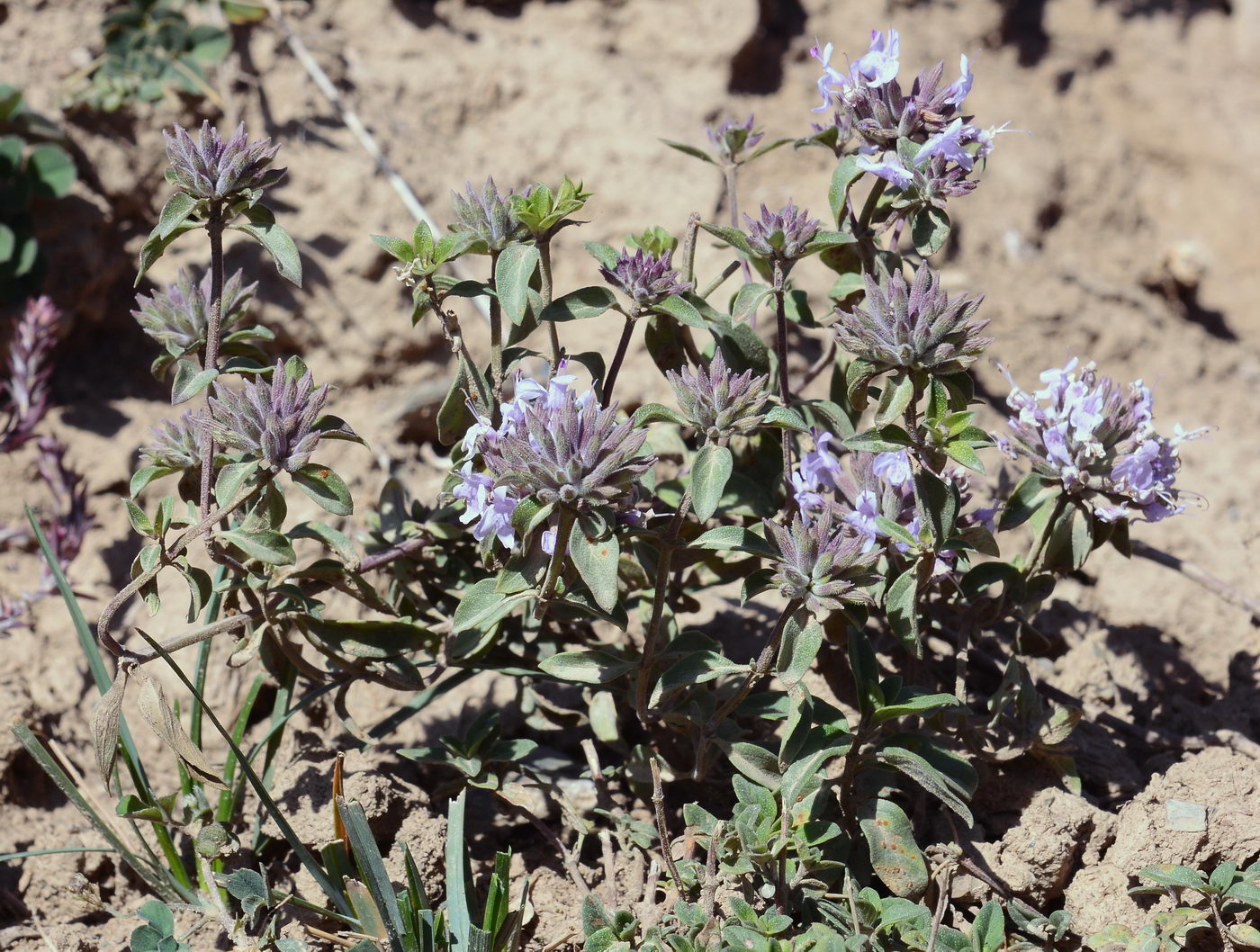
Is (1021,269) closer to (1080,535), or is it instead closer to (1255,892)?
(1080,535)

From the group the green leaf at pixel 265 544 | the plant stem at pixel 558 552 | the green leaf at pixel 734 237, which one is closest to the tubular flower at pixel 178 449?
the green leaf at pixel 265 544

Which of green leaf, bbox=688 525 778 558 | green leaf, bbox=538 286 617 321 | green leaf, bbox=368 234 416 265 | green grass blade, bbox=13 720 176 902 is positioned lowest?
green grass blade, bbox=13 720 176 902

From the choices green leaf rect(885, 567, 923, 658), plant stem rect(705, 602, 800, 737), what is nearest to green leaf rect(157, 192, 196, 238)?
plant stem rect(705, 602, 800, 737)

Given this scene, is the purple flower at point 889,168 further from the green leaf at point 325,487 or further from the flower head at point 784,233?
the green leaf at point 325,487

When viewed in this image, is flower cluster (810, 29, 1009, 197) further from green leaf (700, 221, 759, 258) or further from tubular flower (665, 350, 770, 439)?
tubular flower (665, 350, 770, 439)

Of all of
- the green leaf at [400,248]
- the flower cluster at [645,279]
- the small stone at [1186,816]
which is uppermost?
the green leaf at [400,248]

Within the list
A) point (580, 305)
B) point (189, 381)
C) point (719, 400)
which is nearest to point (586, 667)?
point (719, 400)

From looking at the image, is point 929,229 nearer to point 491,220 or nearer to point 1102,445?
point 1102,445
